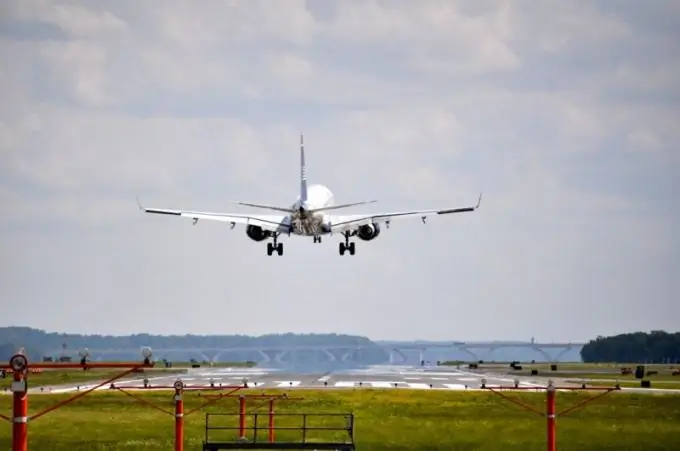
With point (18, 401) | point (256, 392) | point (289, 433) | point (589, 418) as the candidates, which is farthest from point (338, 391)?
point (18, 401)

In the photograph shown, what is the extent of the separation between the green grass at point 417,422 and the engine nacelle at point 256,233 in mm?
19277

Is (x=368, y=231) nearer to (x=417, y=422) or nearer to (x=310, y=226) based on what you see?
(x=310, y=226)

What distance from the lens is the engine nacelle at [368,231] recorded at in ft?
457

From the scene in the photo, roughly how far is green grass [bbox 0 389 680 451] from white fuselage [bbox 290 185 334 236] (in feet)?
61.6

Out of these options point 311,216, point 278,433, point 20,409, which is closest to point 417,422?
point 278,433

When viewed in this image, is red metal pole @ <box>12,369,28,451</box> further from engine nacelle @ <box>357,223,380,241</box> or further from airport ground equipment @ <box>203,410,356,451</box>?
engine nacelle @ <box>357,223,380,241</box>

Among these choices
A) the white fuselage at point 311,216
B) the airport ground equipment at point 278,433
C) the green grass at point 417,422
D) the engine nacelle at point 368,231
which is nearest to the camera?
the airport ground equipment at point 278,433

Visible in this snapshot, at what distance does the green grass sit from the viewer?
72.6 meters

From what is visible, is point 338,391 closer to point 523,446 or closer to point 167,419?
point 167,419

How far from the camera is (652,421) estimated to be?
302ft

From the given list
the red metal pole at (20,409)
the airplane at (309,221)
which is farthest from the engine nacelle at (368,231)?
the red metal pole at (20,409)

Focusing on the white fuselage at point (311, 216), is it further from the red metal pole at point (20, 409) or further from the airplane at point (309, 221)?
the red metal pole at point (20, 409)

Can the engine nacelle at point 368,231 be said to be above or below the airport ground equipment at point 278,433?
above

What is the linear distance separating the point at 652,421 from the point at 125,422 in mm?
38666
